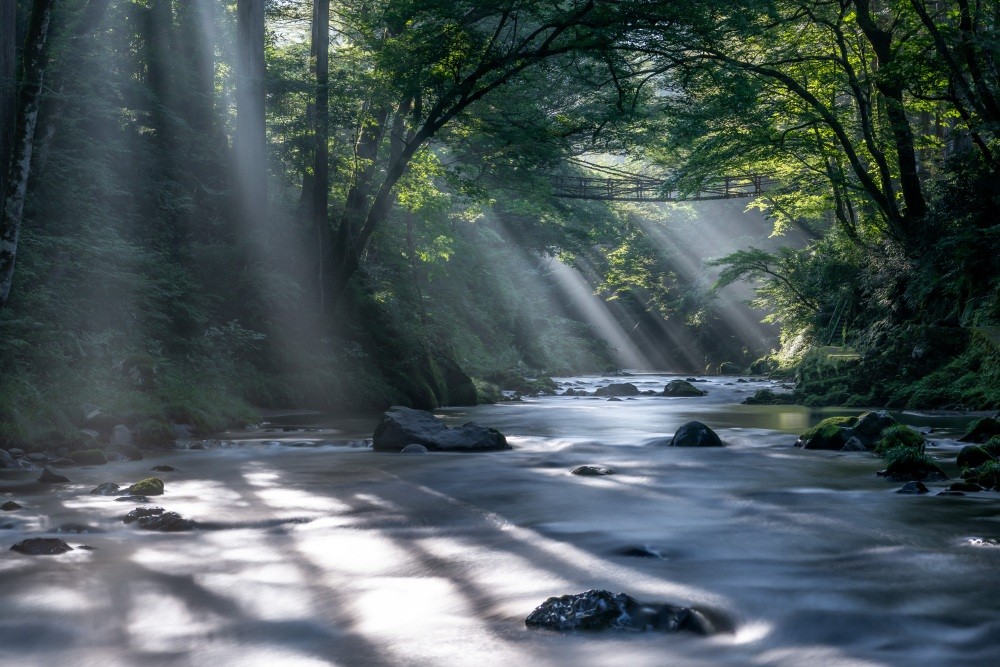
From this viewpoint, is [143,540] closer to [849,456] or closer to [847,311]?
[849,456]

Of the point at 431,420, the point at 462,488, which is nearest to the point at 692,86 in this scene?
the point at 431,420

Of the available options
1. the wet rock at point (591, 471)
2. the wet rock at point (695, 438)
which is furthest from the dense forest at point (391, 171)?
the wet rock at point (695, 438)

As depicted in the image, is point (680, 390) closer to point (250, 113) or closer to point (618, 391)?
point (618, 391)

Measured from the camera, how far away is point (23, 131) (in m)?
8.11

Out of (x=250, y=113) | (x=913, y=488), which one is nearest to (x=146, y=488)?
(x=913, y=488)

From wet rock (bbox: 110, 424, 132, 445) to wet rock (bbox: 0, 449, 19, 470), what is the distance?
1.54m

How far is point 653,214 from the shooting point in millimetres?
46125

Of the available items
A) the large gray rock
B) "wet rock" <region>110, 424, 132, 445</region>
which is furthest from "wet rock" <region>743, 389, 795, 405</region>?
→ "wet rock" <region>110, 424, 132, 445</region>

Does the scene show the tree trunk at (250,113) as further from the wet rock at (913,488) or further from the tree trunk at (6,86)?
the wet rock at (913,488)

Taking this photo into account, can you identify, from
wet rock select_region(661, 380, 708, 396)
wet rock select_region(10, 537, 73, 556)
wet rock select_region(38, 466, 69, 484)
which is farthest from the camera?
wet rock select_region(661, 380, 708, 396)

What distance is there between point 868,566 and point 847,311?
55.8 feet

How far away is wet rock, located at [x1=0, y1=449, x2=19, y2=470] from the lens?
716 centimetres

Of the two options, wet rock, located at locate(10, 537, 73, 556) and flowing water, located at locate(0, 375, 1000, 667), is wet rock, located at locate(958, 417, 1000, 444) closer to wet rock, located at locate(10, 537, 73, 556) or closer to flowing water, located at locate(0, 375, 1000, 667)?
flowing water, located at locate(0, 375, 1000, 667)

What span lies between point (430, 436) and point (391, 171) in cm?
637
